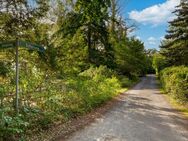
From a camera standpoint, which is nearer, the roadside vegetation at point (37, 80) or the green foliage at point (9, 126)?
the green foliage at point (9, 126)

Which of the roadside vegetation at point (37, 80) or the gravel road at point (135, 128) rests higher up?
the roadside vegetation at point (37, 80)

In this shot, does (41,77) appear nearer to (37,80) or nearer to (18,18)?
(37,80)

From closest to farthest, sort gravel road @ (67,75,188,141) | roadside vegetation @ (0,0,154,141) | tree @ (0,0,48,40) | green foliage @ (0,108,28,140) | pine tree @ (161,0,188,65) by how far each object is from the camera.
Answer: green foliage @ (0,108,28,140), roadside vegetation @ (0,0,154,141), gravel road @ (67,75,188,141), tree @ (0,0,48,40), pine tree @ (161,0,188,65)

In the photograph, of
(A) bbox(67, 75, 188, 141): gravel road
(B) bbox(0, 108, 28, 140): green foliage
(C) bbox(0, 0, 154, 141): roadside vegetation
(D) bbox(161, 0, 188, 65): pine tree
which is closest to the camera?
(B) bbox(0, 108, 28, 140): green foliage

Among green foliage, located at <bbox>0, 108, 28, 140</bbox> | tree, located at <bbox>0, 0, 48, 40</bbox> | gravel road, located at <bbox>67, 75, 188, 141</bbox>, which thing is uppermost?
tree, located at <bbox>0, 0, 48, 40</bbox>

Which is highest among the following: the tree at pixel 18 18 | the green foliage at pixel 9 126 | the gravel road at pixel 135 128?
the tree at pixel 18 18

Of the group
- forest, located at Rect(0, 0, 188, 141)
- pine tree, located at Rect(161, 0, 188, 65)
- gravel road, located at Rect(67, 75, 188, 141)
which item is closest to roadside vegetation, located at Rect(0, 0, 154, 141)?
forest, located at Rect(0, 0, 188, 141)

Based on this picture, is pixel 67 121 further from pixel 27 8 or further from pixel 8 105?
pixel 27 8

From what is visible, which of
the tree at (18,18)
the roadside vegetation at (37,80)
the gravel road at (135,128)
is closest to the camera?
the roadside vegetation at (37,80)

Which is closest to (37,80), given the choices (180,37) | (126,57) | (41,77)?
(41,77)

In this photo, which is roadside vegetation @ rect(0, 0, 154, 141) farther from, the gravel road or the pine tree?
the pine tree

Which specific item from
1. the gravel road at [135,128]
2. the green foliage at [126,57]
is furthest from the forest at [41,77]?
the green foliage at [126,57]

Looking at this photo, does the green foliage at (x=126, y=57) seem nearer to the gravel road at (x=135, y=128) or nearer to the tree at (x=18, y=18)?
the gravel road at (x=135, y=128)

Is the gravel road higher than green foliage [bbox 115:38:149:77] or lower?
lower
